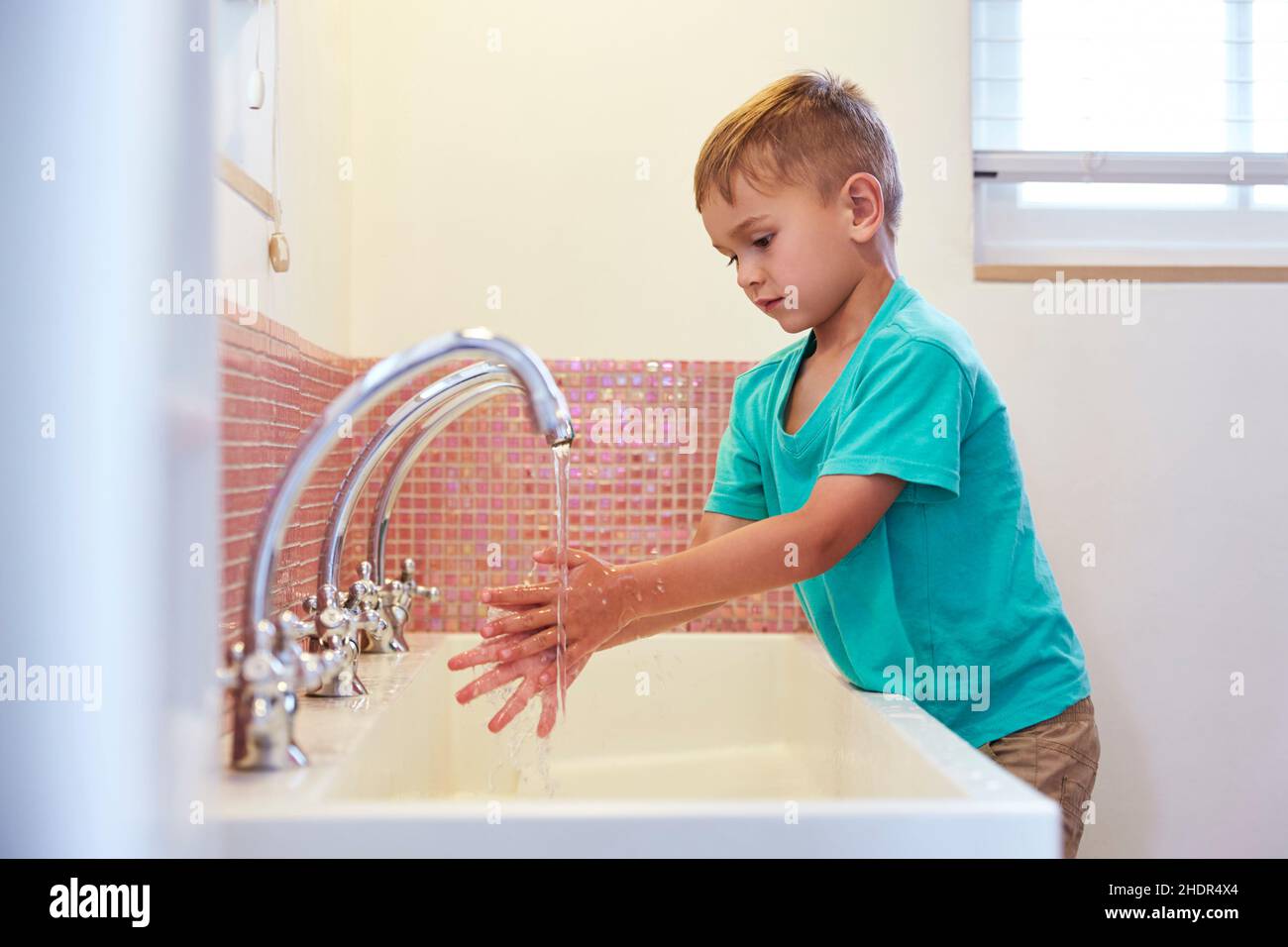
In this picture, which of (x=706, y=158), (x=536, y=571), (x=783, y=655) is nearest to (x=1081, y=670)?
(x=783, y=655)

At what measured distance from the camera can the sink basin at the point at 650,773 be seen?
1.94 feet

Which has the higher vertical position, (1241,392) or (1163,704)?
(1241,392)

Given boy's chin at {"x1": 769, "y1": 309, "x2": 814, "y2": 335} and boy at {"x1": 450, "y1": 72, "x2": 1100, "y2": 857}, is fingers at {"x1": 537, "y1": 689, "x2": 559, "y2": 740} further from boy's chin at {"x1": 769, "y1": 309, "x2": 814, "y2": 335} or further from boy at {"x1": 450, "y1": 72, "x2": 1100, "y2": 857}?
boy's chin at {"x1": 769, "y1": 309, "x2": 814, "y2": 335}

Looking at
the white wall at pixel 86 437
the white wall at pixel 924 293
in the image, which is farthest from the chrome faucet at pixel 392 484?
the white wall at pixel 924 293

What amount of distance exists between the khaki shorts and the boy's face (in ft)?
1.34

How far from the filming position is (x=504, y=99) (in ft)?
4.89

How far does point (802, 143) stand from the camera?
3.27 ft

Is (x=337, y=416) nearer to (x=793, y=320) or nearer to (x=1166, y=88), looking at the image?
(x=793, y=320)

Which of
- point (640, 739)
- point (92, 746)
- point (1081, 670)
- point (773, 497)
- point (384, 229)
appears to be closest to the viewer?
point (92, 746)

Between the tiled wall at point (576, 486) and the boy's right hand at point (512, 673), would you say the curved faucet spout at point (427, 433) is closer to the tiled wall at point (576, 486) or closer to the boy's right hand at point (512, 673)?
the boy's right hand at point (512, 673)

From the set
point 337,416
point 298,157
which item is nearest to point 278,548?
point 337,416

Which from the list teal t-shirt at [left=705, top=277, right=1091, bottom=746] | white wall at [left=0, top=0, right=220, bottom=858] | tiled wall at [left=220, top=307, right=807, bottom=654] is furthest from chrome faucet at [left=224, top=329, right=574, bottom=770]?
tiled wall at [left=220, top=307, right=807, bottom=654]

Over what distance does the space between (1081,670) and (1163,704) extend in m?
0.61
